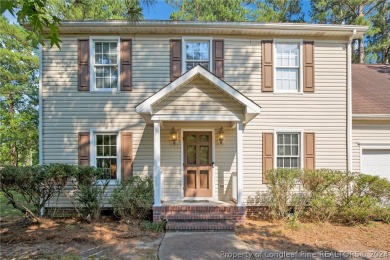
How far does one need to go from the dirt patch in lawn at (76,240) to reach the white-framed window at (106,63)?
3.95 m

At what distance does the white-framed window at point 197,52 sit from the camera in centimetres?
743

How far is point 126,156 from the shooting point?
7176 millimetres

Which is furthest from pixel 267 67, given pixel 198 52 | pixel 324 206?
pixel 324 206

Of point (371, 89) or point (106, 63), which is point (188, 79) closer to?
point (106, 63)

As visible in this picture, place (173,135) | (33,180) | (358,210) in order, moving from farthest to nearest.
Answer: (173,135)
(358,210)
(33,180)

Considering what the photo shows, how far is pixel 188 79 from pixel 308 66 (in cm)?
398

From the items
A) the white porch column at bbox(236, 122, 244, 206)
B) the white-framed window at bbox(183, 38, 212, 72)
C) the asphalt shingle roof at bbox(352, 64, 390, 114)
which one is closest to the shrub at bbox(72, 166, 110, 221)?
the white porch column at bbox(236, 122, 244, 206)

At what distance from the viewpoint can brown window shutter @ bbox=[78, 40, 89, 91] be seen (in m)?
7.24

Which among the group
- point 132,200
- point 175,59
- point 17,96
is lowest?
point 132,200

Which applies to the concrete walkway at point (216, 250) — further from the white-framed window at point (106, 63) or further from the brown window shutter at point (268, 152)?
the white-framed window at point (106, 63)

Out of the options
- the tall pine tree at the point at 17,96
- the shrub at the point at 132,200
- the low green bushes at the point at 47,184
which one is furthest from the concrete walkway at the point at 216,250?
the tall pine tree at the point at 17,96

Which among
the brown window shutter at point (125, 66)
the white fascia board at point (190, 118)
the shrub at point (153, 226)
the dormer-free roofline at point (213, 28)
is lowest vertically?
the shrub at point (153, 226)

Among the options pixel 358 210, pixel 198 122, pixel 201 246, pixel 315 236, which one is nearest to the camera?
pixel 201 246

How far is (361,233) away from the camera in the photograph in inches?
223
